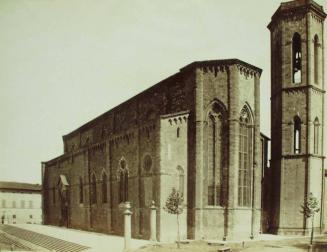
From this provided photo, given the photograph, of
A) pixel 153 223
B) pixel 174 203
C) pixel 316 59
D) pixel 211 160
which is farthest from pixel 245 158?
pixel 316 59

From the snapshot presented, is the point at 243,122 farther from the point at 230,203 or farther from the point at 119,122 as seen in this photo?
the point at 119,122

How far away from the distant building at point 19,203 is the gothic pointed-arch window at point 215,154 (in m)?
35.6

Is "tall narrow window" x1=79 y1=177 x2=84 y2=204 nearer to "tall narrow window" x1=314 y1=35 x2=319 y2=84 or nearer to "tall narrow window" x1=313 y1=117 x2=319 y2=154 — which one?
"tall narrow window" x1=313 y1=117 x2=319 y2=154

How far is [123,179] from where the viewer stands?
27031 millimetres

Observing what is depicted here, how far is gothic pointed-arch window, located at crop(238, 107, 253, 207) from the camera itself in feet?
78.4

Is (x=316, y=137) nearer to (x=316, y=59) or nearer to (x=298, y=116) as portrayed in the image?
(x=298, y=116)

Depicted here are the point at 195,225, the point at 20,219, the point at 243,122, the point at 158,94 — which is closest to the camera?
the point at 195,225

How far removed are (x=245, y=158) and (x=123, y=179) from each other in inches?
342

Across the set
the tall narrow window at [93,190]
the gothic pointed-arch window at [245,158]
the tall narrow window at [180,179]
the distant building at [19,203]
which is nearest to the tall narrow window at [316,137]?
the gothic pointed-arch window at [245,158]

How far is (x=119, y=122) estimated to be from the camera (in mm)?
34062

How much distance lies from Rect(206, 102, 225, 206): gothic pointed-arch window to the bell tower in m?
5.97

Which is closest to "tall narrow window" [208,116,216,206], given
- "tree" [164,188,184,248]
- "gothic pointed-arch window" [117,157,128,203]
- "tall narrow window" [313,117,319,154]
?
"tree" [164,188,184,248]

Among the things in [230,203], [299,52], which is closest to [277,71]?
[299,52]

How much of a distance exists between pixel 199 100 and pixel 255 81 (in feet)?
13.8
